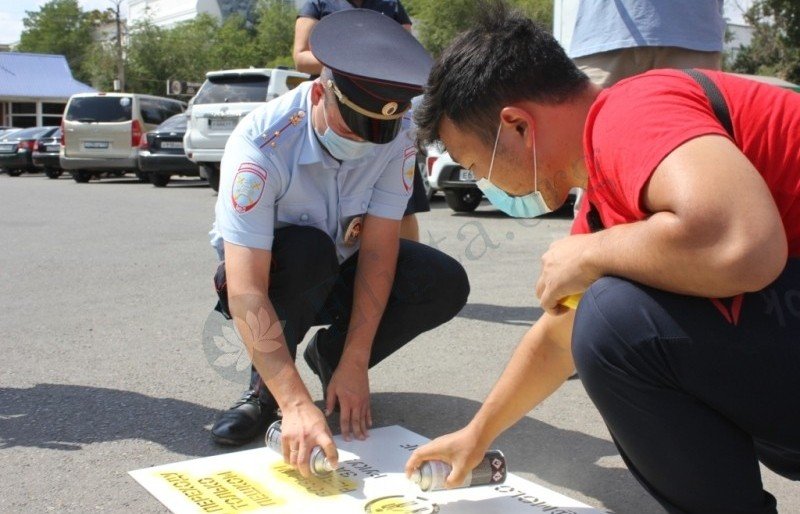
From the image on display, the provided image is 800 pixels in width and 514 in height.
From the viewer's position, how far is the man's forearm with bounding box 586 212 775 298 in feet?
5.20

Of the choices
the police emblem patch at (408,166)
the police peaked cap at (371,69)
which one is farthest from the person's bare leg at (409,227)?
the police peaked cap at (371,69)

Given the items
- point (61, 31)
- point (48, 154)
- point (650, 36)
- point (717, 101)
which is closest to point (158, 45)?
point (61, 31)

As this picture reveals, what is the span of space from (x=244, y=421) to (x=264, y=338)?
477 millimetres

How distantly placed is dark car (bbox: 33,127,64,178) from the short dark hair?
21.9 metres

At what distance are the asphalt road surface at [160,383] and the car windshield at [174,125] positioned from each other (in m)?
9.92

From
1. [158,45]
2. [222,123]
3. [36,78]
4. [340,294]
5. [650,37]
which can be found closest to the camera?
[340,294]

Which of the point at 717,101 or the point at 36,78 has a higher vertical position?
the point at 717,101

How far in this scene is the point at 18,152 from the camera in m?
25.0

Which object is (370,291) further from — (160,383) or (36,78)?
(36,78)

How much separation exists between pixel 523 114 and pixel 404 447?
1.24m

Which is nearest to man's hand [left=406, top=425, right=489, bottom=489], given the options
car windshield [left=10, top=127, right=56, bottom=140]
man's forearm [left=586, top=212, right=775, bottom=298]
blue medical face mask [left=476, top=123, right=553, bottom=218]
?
blue medical face mask [left=476, top=123, right=553, bottom=218]

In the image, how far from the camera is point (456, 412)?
11.1ft

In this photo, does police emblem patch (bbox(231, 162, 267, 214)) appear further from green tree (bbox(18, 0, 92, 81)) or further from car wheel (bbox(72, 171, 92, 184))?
green tree (bbox(18, 0, 92, 81))

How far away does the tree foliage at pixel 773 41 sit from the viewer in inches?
1148
